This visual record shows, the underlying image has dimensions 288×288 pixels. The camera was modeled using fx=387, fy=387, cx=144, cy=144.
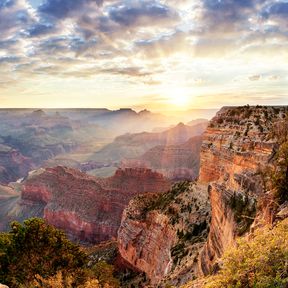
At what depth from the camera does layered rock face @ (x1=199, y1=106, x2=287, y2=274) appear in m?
22.3

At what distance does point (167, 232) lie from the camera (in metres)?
40.2

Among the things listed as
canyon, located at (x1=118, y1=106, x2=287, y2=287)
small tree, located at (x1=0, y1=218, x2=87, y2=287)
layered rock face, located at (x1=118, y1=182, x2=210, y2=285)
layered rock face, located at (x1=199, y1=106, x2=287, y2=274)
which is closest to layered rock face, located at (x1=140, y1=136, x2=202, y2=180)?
layered rock face, located at (x1=118, y1=182, x2=210, y2=285)

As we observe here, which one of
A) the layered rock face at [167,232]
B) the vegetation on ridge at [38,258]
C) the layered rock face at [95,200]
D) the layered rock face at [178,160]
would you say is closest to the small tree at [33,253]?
the vegetation on ridge at [38,258]

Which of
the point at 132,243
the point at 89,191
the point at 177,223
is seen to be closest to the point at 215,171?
the point at 177,223

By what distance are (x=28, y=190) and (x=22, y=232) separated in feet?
382

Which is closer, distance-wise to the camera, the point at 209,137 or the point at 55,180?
the point at 209,137

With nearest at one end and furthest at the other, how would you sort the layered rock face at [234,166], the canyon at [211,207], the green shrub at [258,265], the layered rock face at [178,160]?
1. the green shrub at [258,265]
2. the canyon at [211,207]
3. the layered rock face at [234,166]
4. the layered rock face at [178,160]

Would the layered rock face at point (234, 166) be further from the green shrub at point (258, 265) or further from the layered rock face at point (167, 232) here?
the green shrub at point (258, 265)

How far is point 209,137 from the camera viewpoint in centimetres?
4331

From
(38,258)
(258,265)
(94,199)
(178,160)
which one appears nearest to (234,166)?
(38,258)

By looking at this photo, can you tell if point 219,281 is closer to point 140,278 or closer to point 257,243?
point 257,243

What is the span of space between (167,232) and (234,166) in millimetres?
12655

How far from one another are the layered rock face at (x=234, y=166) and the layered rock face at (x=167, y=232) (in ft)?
11.6

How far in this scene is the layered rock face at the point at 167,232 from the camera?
32562 millimetres
